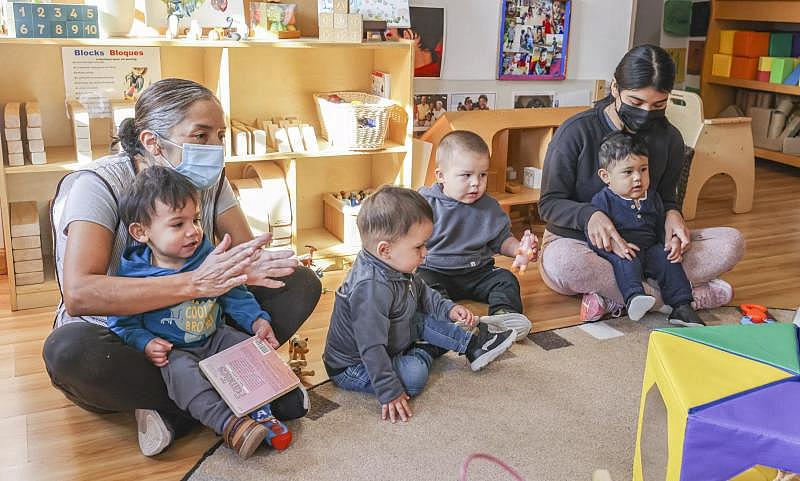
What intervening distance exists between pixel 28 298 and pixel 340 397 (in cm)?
118

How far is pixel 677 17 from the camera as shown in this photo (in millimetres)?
4852

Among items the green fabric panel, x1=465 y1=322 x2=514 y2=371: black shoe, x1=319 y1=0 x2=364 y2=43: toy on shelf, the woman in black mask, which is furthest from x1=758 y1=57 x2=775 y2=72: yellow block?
x1=465 y1=322 x2=514 y2=371: black shoe

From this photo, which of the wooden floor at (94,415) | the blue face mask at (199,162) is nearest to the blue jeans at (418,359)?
the wooden floor at (94,415)

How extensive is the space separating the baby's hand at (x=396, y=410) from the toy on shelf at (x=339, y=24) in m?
1.39

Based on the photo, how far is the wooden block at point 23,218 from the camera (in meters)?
2.59

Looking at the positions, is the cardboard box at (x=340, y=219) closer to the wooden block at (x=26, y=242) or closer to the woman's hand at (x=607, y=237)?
the woman's hand at (x=607, y=237)

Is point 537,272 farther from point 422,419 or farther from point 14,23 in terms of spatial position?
point 14,23

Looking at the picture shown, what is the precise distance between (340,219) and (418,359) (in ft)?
3.68

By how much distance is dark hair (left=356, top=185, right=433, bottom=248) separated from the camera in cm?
196

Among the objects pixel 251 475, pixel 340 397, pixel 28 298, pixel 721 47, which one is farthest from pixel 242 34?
pixel 721 47

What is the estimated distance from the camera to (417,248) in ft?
6.53

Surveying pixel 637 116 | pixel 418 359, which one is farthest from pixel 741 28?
pixel 418 359

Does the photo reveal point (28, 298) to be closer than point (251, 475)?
No

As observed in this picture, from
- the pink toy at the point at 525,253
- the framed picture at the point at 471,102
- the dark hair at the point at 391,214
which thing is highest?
the framed picture at the point at 471,102
